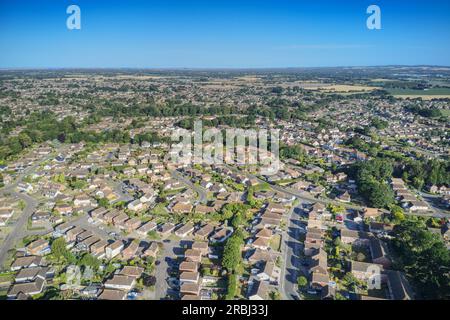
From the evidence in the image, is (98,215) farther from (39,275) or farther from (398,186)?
(398,186)

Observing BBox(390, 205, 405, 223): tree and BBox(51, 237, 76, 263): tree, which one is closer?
BBox(51, 237, 76, 263): tree

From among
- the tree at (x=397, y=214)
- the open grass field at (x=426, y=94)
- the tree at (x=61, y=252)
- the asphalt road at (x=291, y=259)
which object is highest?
the open grass field at (x=426, y=94)

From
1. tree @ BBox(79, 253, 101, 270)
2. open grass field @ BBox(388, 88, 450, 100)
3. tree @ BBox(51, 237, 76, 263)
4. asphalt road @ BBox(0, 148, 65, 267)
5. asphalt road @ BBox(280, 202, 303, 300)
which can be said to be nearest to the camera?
asphalt road @ BBox(280, 202, 303, 300)

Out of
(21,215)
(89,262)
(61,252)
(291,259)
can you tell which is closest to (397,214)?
(291,259)

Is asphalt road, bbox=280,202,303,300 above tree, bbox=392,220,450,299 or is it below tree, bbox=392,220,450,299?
below

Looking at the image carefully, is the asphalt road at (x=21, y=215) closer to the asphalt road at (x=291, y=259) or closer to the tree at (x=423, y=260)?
the asphalt road at (x=291, y=259)

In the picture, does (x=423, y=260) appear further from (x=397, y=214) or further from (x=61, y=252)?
(x=61, y=252)

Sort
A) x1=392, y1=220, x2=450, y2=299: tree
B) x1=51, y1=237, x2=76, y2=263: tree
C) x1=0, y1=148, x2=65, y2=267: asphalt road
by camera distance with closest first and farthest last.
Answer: x1=392, y1=220, x2=450, y2=299: tree
x1=51, y1=237, x2=76, y2=263: tree
x1=0, y1=148, x2=65, y2=267: asphalt road

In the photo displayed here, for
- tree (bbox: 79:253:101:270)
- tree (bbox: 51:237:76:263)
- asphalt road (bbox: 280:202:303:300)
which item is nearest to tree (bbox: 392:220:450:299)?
asphalt road (bbox: 280:202:303:300)

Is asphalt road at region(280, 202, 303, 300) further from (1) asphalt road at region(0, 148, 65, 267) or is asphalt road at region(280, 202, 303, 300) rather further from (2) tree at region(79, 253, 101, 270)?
(1) asphalt road at region(0, 148, 65, 267)

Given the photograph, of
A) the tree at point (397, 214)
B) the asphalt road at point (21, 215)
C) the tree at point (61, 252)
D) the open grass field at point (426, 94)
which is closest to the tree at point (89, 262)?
the tree at point (61, 252)

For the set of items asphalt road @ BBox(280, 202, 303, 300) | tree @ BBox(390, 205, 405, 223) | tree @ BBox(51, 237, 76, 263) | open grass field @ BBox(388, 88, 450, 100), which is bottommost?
asphalt road @ BBox(280, 202, 303, 300)

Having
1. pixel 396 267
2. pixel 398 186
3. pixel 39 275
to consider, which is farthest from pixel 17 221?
pixel 398 186
